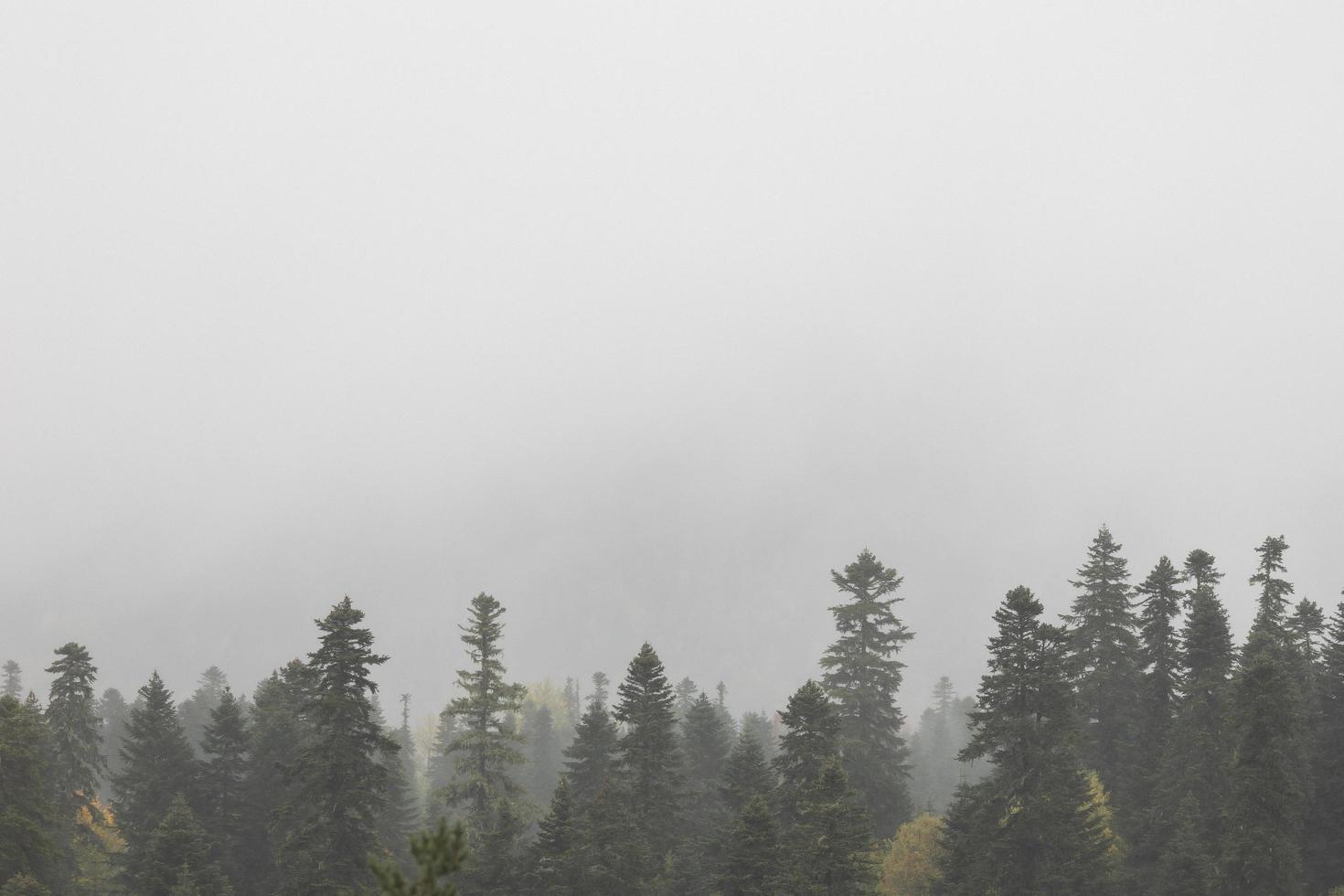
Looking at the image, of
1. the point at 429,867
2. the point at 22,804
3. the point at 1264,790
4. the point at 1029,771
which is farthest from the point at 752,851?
the point at 22,804

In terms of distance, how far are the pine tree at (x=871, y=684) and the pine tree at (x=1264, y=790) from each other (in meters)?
22.6

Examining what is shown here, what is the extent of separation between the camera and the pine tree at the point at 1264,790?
119 ft

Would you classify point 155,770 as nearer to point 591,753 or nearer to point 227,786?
point 227,786

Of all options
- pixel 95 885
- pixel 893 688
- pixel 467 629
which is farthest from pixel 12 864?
pixel 893 688

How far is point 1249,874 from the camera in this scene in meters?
36.6

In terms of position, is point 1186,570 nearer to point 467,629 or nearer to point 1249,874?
point 1249,874

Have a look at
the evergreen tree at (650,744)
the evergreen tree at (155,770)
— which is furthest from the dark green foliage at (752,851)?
the evergreen tree at (155,770)

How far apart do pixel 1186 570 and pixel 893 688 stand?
803 inches

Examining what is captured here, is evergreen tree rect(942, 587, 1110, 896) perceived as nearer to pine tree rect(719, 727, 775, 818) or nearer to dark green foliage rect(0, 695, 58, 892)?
pine tree rect(719, 727, 775, 818)

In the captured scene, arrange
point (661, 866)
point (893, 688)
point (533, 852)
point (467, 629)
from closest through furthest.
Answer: point (533, 852), point (661, 866), point (467, 629), point (893, 688)

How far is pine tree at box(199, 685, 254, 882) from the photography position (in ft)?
167

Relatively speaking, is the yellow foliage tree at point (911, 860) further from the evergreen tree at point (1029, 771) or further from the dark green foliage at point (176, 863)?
the dark green foliage at point (176, 863)

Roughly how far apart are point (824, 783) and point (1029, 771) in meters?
9.61

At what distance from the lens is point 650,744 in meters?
45.7
